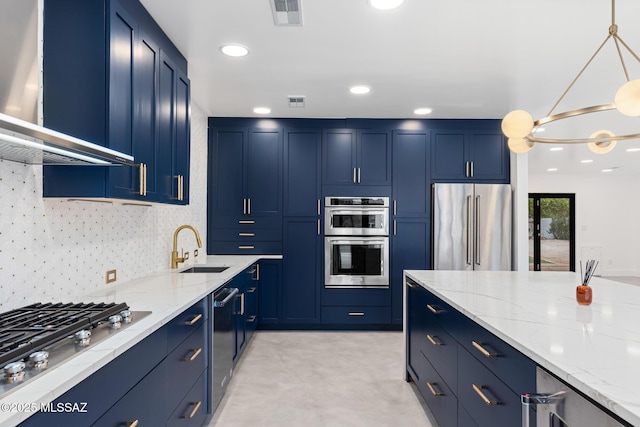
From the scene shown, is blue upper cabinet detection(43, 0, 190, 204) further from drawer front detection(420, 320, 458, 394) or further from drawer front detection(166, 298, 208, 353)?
drawer front detection(420, 320, 458, 394)

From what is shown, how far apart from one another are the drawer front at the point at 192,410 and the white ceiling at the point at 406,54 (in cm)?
207

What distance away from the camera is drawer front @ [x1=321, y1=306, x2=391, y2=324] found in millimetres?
4602

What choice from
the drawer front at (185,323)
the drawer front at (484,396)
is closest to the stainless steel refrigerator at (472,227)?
the drawer front at (484,396)

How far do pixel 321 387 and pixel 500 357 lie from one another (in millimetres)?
1847

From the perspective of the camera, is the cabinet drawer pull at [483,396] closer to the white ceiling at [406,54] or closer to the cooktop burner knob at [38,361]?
the cooktop burner knob at [38,361]

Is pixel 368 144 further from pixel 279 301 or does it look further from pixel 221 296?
pixel 221 296

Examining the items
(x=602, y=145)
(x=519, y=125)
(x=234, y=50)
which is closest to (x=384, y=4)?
(x=519, y=125)

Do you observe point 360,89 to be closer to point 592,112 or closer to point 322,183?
point 322,183

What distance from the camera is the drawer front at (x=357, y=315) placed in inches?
181

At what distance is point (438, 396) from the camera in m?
2.32

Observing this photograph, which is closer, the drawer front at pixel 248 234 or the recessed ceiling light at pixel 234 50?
the recessed ceiling light at pixel 234 50

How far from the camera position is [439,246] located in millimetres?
4551

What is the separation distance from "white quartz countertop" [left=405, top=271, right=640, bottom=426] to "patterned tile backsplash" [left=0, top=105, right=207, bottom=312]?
1940 mm

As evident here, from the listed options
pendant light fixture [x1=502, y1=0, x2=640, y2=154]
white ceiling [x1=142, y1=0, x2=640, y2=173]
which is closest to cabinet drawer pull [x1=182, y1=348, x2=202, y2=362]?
white ceiling [x1=142, y1=0, x2=640, y2=173]
